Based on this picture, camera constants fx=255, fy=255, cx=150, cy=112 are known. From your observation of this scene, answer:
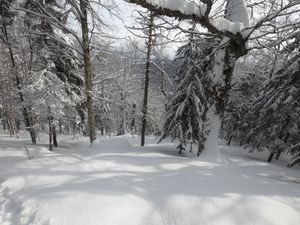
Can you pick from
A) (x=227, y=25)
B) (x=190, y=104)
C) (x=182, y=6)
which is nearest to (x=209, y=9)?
(x=182, y=6)

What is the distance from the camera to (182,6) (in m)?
5.11

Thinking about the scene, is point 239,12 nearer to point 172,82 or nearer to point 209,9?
point 209,9

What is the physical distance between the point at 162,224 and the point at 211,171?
2.22m

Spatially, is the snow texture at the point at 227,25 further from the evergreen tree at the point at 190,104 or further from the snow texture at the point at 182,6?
the evergreen tree at the point at 190,104

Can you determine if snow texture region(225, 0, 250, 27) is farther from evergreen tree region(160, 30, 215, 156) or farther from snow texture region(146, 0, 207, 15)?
evergreen tree region(160, 30, 215, 156)

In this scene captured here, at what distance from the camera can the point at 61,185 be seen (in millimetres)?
4223

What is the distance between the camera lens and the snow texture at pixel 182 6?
15.9 ft

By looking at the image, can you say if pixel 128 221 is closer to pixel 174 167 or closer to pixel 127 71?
pixel 174 167

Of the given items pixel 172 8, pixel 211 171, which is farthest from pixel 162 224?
pixel 172 8

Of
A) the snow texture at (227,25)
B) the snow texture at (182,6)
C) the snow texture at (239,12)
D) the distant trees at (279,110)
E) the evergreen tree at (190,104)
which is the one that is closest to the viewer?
the snow texture at (182,6)

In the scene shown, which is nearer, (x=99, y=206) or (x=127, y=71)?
(x=99, y=206)

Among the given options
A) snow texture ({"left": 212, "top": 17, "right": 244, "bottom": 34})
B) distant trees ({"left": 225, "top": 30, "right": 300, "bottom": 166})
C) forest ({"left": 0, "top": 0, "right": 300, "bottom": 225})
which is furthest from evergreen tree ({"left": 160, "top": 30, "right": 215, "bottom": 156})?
snow texture ({"left": 212, "top": 17, "right": 244, "bottom": 34})

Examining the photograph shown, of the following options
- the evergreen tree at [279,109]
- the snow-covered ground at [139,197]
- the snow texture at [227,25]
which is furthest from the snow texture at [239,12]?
the evergreen tree at [279,109]

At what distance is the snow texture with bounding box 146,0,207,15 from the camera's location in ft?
15.9
